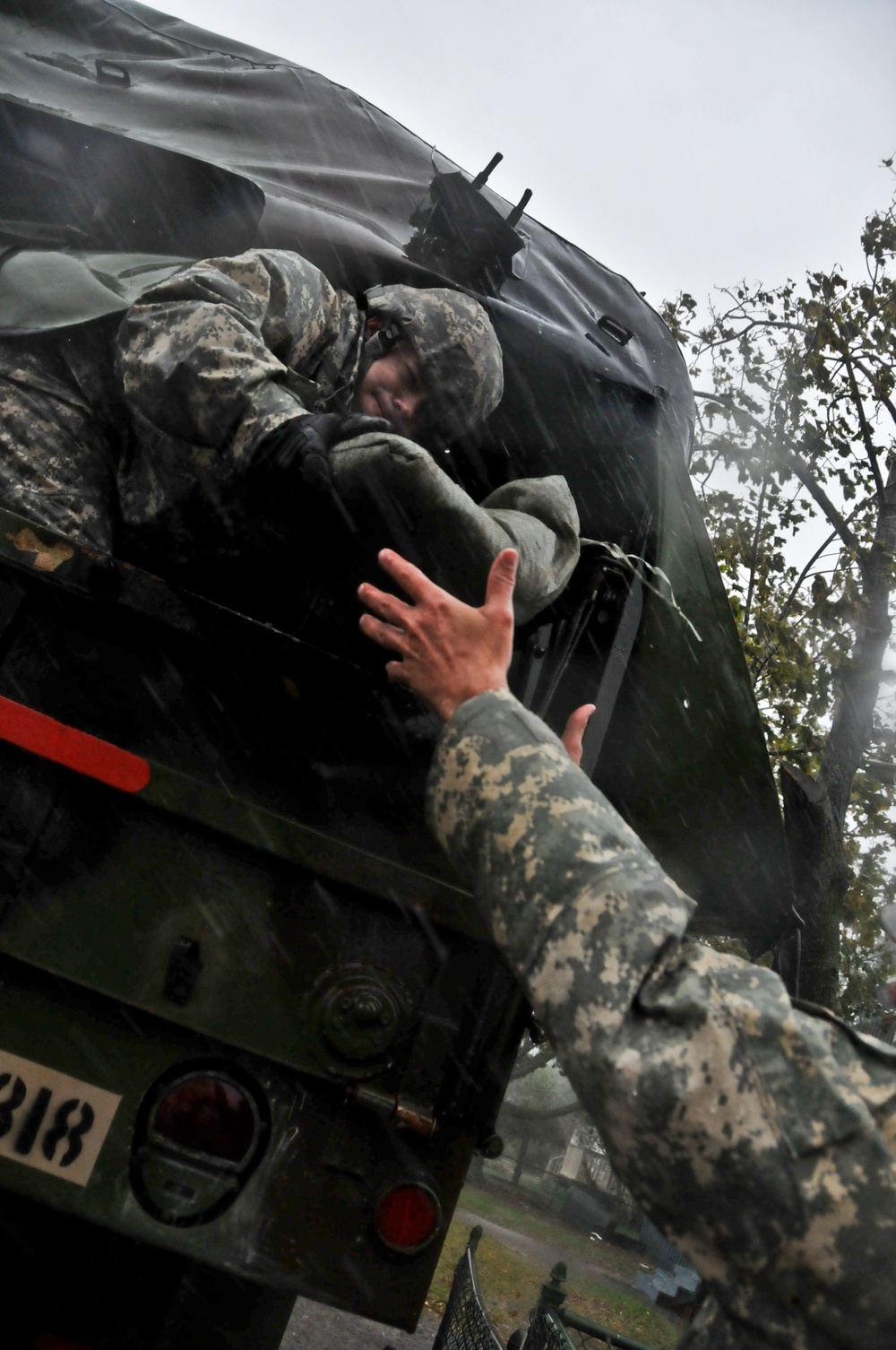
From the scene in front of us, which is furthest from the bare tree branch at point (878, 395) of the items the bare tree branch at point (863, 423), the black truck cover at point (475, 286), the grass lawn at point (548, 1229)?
the grass lawn at point (548, 1229)

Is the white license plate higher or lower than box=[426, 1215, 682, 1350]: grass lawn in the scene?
higher

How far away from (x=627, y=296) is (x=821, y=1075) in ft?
11.1

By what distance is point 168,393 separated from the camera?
2008 mm

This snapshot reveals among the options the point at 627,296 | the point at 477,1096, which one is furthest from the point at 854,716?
the point at 477,1096

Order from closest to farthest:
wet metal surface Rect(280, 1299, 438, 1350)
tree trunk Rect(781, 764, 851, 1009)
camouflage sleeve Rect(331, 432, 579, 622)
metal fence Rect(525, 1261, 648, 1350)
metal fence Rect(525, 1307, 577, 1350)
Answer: camouflage sleeve Rect(331, 432, 579, 622) < metal fence Rect(525, 1307, 577, 1350) < metal fence Rect(525, 1261, 648, 1350) < tree trunk Rect(781, 764, 851, 1009) < wet metal surface Rect(280, 1299, 438, 1350)

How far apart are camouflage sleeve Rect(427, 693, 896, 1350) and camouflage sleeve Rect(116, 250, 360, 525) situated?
3.12 ft

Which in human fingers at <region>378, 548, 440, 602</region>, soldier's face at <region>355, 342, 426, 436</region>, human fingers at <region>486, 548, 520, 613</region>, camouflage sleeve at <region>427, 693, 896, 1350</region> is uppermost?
soldier's face at <region>355, 342, 426, 436</region>

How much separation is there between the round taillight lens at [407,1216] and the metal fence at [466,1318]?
288 cm

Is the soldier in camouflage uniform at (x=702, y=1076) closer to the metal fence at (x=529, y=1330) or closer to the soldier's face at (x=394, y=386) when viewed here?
the soldier's face at (x=394, y=386)

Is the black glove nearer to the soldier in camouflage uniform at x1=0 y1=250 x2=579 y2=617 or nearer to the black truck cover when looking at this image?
the soldier in camouflage uniform at x1=0 y1=250 x2=579 y2=617

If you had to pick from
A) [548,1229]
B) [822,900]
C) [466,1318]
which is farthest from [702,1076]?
[548,1229]

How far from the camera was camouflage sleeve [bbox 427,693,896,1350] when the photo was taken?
118 cm

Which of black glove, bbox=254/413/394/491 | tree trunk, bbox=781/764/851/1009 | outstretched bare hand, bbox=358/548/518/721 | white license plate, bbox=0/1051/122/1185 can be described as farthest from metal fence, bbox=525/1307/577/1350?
black glove, bbox=254/413/394/491

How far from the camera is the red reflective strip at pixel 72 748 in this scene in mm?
1818
